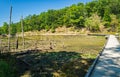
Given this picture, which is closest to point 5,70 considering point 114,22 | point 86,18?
point 114,22

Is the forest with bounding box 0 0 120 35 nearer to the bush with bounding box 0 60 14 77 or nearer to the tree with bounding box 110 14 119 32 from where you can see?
the tree with bounding box 110 14 119 32

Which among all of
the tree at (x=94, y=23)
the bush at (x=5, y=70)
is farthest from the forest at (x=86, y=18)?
the bush at (x=5, y=70)

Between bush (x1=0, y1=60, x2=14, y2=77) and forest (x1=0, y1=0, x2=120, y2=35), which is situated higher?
forest (x1=0, y1=0, x2=120, y2=35)

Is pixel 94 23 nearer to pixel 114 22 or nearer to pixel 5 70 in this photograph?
pixel 114 22

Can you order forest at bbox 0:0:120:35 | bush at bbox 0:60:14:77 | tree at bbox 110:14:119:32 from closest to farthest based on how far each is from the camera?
bush at bbox 0:60:14:77 < tree at bbox 110:14:119:32 < forest at bbox 0:0:120:35

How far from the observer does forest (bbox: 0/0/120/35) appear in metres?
68.4

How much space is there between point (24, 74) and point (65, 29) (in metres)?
70.2

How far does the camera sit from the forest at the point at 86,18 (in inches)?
2694

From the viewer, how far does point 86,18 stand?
7544 centimetres

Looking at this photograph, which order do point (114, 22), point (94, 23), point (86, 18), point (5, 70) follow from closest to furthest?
point (5, 70) < point (114, 22) < point (94, 23) < point (86, 18)

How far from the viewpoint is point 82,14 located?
257 ft

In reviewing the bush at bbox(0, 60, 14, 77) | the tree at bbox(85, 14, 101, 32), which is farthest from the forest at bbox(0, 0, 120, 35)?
the bush at bbox(0, 60, 14, 77)

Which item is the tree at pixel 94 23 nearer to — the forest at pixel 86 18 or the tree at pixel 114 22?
the forest at pixel 86 18

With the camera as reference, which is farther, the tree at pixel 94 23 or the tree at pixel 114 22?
the tree at pixel 94 23
